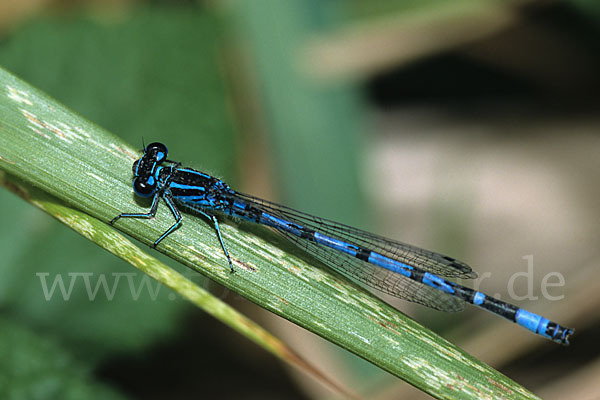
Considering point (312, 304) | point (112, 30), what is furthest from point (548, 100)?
point (312, 304)

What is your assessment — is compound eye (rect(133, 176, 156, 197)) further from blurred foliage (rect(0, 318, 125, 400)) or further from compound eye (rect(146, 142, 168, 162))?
blurred foliage (rect(0, 318, 125, 400))

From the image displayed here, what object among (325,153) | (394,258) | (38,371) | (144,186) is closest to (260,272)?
(144,186)

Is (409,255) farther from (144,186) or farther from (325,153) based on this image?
(325,153)

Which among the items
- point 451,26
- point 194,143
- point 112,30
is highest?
point 451,26

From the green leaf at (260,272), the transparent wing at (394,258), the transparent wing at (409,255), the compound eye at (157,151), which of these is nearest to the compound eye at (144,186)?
Result: the green leaf at (260,272)

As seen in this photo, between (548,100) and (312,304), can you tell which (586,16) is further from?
(312,304)

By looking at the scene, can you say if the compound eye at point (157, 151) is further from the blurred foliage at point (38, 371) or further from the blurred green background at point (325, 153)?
the blurred foliage at point (38, 371)
